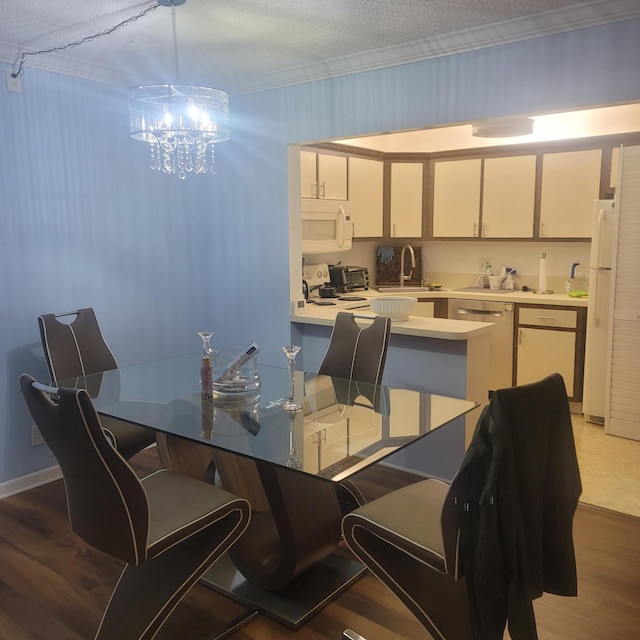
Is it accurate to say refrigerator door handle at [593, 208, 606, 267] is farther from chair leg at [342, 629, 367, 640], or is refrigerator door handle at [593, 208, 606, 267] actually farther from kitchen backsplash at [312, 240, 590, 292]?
chair leg at [342, 629, 367, 640]

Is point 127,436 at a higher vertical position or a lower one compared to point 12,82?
lower

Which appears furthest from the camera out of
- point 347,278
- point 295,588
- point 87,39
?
point 347,278

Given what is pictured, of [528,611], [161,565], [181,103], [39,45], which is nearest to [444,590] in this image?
[528,611]

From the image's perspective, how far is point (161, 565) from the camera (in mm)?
2162

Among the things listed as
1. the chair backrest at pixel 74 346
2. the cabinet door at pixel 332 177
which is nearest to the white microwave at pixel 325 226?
the cabinet door at pixel 332 177

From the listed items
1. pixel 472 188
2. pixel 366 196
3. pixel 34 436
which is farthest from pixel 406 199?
pixel 34 436

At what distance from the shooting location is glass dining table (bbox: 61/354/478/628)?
2.05m

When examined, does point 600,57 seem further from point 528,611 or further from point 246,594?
point 246,594

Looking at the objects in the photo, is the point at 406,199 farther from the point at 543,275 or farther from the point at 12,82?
the point at 12,82

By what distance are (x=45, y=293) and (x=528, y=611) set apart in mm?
2952

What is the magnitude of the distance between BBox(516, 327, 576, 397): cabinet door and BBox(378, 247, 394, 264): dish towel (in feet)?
4.93

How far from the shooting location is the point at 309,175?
4.82 meters

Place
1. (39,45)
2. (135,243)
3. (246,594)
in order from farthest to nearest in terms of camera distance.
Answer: (135,243)
(39,45)
(246,594)

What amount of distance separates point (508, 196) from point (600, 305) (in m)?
1.27
